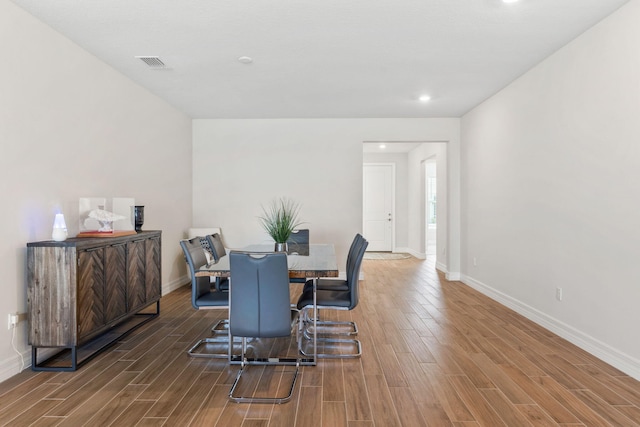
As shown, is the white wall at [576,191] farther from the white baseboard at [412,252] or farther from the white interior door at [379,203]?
the white interior door at [379,203]

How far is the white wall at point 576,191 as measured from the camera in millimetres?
2703

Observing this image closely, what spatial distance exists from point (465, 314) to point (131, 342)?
3403mm

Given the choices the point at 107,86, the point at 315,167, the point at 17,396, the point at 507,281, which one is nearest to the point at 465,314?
the point at 507,281

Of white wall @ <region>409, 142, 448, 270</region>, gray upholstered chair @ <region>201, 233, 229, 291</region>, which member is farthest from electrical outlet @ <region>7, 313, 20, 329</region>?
white wall @ <region>409, 142, 448, 270</region>

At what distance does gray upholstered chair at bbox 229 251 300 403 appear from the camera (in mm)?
2400

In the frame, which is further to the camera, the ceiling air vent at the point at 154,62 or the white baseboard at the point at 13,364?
the ceiling air vent at the point at 154,62

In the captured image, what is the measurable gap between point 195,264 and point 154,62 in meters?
2.15

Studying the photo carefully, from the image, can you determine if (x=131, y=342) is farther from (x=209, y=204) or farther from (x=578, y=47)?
(x=578, y=47)

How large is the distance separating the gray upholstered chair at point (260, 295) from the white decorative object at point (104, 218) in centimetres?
160

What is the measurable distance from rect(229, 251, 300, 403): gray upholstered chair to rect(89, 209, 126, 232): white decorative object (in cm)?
160

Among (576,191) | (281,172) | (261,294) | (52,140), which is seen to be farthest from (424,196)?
(52,140)

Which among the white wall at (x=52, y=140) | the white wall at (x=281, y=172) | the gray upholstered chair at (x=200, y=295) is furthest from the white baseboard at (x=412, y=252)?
the gray upholstered chair at (x=200, y=295)

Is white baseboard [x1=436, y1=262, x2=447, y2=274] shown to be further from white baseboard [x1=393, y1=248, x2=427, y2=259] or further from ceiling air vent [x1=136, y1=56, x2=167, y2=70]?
ceiling air vent [x1=136, y1=56, x2=167, y2=70]

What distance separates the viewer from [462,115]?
585 cm
